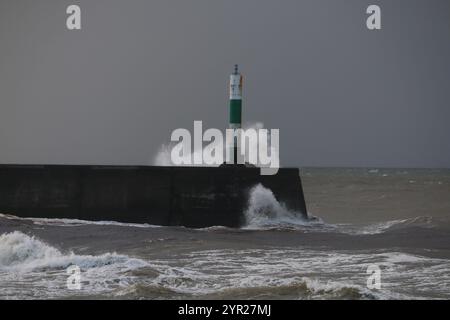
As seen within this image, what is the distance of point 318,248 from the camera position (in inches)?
689

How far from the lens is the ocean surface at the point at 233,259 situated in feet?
39.0

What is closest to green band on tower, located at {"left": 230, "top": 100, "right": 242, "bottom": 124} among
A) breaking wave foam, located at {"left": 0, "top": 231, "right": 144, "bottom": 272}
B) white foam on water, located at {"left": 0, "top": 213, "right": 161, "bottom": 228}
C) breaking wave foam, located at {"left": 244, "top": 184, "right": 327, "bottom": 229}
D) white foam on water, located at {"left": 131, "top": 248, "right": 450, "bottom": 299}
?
breaking wave foam, located at {"left": 244, "top": 184, "right": 327, "bottom": 229}

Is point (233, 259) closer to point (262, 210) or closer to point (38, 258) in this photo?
point (38, 258)

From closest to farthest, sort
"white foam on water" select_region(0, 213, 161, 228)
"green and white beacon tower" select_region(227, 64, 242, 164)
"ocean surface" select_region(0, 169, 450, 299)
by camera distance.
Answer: "ocean surface" select_region(0, 169, 450, 299), "white foam on water" select_region(0, 213, 161, 228), "green and white beacon tower" select_region(227, 64, 242, 164)

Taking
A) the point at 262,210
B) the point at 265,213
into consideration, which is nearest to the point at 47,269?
the point at 262,210

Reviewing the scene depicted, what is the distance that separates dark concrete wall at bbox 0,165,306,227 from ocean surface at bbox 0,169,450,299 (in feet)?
1.41

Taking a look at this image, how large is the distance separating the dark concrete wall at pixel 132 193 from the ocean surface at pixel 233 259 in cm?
43

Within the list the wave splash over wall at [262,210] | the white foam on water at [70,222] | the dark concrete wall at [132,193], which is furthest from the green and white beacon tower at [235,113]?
the white foam on water at [70,222]

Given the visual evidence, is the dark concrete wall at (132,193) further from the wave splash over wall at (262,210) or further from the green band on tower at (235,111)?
the green band on tower at (235,111)

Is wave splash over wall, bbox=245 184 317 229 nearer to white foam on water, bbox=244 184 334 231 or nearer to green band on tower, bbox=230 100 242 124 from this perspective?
white foam on water, bbox=244 184 334 231

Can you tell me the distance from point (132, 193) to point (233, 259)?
25.4 feet

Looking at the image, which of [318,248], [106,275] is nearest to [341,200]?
[318,248]

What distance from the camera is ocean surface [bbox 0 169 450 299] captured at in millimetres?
11883

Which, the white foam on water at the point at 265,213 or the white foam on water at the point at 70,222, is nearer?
the white foam on water at the point at 70,222
